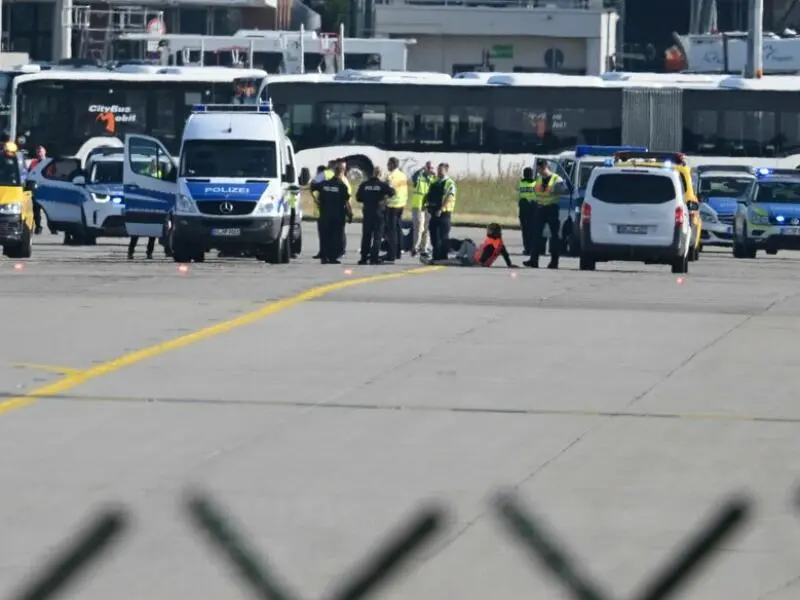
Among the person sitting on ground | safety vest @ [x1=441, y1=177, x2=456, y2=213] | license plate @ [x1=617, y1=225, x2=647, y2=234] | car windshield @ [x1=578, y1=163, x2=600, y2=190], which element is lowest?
the person sitting on ground

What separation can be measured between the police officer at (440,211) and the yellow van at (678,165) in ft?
9.44

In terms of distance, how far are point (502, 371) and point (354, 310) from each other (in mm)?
5641

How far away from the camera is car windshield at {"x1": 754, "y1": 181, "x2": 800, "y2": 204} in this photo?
40.2 metres

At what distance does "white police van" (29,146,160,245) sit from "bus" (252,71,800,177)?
721 inches

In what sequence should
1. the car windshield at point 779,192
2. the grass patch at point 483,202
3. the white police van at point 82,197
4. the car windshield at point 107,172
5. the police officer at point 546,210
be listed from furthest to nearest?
the grass patch at point 483,202, the car windshield at point 779,192, the car windshield at point 107,172, the white police van at point 82,197, the police officer at point 546,210

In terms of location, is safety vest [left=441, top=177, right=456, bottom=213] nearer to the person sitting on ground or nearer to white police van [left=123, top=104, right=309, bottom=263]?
the person sitting on ground

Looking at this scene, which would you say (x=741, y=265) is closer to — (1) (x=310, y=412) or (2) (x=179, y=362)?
(2) (x=179, y=362)

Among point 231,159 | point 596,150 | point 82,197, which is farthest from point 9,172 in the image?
point 596,150

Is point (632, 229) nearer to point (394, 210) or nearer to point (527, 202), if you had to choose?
point (527, 202)

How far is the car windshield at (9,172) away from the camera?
108 feet

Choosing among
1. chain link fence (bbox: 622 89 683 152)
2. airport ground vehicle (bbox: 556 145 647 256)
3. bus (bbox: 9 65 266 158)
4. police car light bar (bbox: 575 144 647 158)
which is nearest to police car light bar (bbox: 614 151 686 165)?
airport ground vehicle (bbox: 556 145 647 256)

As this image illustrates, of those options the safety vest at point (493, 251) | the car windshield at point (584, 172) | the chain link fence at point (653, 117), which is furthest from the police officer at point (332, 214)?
the chain link fence at point (653, 117)

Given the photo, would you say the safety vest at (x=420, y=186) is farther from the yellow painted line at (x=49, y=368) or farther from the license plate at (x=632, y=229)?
the yellow painted line at (x=49, y=368)

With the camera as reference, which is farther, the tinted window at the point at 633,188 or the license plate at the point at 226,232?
the tinted window at the point at 633,188
